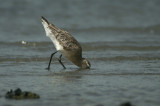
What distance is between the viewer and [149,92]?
641 centimetres

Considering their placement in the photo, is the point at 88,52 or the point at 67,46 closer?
the point at 67,46

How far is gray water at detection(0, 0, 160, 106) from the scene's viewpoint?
6332mm

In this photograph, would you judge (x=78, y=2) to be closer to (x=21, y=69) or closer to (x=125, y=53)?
(x=125, y=53)

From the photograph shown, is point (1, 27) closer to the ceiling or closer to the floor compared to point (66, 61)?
closer to the ceiling

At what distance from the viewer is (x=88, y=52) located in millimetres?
11125

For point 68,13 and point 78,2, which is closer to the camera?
point 68,13

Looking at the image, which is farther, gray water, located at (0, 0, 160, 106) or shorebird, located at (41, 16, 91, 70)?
shorebird, located at (41, 16, 91, 70)

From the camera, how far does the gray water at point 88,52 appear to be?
633cm

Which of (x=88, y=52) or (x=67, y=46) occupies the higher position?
(x=67, y=46)

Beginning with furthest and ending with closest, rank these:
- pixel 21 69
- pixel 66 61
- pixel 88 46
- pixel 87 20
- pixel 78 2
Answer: pixel 78 2
pixel 87 20
pixel 88 46
pixel 66 61
pixel 21 69

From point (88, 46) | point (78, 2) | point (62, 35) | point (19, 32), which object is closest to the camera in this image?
point (62, 35)

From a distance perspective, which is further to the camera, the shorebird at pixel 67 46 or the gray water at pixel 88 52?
the shorebird at pixel 67 46

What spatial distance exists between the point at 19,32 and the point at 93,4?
6.05 meters

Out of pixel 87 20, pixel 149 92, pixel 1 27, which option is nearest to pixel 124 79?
pixel 149 92
